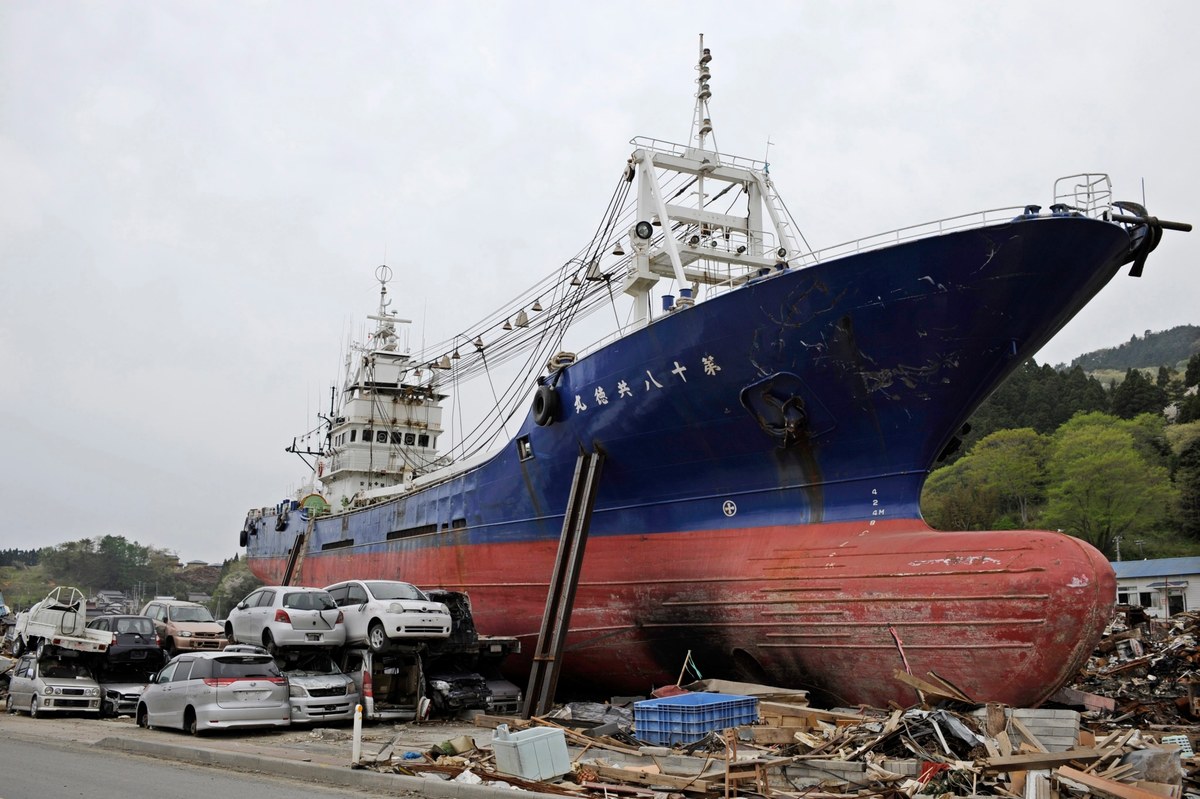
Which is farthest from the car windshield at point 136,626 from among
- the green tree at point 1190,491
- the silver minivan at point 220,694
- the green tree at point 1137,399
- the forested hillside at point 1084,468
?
the green tree at point 1137,399

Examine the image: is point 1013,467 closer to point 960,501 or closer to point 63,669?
point 960,501

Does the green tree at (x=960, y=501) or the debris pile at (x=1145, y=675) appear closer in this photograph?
the debris pile at (x=1145, y=675)

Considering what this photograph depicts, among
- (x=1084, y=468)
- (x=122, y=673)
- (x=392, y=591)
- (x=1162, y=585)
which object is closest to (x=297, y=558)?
(x=122, y=673)

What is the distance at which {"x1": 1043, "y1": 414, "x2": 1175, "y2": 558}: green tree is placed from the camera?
195 feet

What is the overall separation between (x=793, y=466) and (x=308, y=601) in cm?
862

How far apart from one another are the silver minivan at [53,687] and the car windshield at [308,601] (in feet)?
17.2

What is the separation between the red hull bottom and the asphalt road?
21.2ft

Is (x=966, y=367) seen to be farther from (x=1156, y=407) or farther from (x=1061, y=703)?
(x=1156, y=407)

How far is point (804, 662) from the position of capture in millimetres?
12656

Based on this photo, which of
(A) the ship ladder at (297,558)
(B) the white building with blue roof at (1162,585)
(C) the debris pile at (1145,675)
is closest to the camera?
(C) the debris pile at (1145,675)

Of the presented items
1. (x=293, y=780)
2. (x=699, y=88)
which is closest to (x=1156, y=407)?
(x=699, y=88)

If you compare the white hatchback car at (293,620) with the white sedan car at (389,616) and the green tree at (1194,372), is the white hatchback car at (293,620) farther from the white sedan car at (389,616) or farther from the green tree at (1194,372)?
the green tree at (1194,372)

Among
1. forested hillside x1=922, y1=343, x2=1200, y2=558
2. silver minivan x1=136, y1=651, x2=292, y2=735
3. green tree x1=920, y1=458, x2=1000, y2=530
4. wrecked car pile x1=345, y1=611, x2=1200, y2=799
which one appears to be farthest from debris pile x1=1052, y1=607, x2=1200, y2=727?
green tree x1=920, y1=458, x2=1000, y2=530

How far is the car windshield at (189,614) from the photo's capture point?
20.9 m
